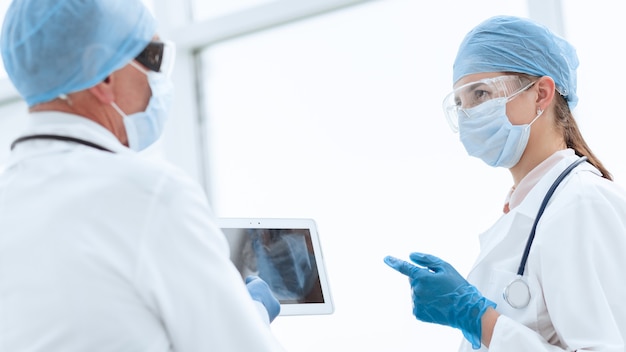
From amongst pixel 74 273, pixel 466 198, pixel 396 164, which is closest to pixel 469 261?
pixel 466 198

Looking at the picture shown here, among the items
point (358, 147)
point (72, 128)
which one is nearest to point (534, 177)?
point (72, 128)

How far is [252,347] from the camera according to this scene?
1.09 metres

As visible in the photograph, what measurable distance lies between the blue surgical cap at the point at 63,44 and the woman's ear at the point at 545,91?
0.92 metres

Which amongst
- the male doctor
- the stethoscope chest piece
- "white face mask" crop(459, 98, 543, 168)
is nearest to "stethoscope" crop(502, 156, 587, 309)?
the stethoscope chest piece

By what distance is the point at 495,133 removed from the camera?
172cm

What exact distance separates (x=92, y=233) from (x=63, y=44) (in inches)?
11.9

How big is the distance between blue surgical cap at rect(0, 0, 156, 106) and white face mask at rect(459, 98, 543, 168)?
830 mm

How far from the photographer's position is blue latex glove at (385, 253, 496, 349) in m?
1.58

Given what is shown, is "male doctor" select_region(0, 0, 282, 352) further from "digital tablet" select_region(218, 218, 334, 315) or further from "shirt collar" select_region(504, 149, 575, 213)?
"shirt collar" select_region(504, 149, 575, 213)

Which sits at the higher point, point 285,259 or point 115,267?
point 285,259

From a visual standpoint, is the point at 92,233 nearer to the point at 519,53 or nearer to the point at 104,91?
the point at 104,91

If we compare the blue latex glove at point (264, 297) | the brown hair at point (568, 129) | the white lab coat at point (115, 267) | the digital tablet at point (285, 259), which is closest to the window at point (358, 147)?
the brown hair at point (568, 129)

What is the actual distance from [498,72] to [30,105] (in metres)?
0.99

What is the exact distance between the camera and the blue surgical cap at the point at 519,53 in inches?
68.1
